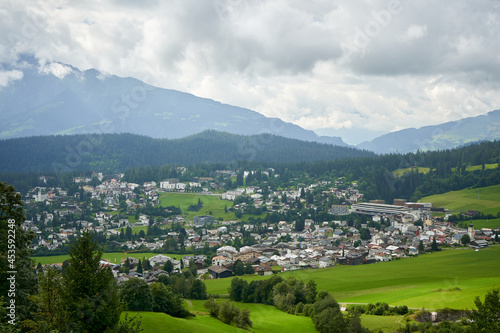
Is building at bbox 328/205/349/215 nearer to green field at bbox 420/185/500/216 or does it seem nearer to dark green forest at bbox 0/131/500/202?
dark green forest at bbox 0/131/500/202

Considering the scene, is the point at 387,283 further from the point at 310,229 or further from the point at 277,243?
the point at 310,229

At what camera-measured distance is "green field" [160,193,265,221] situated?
8531 centimetres

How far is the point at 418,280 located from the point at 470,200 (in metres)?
52.1

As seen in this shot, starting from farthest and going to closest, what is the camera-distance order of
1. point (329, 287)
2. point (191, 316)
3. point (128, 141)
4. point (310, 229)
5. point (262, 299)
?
point (128, 141), point (310, 229), point (329, 287), point (262, 299), point (191, 316)

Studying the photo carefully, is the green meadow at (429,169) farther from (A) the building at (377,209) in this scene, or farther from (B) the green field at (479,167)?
(A) the building at (377,209)

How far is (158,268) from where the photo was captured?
45781 mm

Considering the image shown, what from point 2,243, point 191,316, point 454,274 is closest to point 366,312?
point 191,316

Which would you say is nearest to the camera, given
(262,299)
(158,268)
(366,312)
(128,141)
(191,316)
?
(191,316)

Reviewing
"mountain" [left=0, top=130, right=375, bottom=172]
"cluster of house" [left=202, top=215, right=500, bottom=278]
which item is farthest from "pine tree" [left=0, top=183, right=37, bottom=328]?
"mountain" [left=0, top=130, right=375, bottom=172]

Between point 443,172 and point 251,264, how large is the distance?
73221mm

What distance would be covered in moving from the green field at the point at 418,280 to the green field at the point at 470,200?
26656 mm

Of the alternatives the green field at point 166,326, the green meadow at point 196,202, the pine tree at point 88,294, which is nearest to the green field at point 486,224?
the green meadow at point 196,202

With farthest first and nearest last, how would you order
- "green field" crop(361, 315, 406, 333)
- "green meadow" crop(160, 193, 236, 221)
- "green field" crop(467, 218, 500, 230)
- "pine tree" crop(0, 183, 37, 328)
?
"green meadow" crop(160, 193, 236, 221), "green field" crop(467, 218, 500, 230), "green field" crop(361, 315, 406, 333), "pine tree" crop(0, 183, 37, 328)

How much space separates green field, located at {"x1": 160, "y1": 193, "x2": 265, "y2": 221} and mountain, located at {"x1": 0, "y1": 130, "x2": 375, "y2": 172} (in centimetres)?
5088
